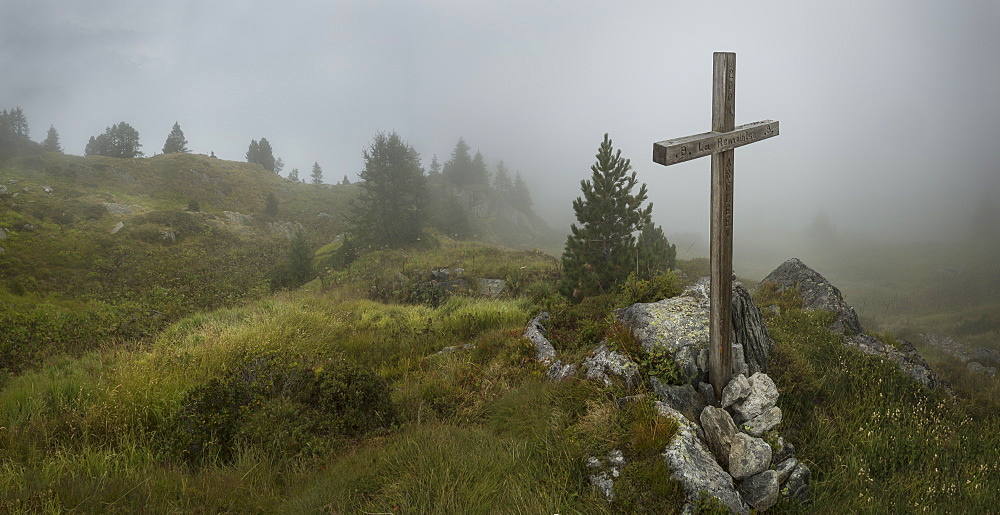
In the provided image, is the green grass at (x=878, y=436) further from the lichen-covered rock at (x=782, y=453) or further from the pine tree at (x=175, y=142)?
the pine tree at (x=175, y=142)

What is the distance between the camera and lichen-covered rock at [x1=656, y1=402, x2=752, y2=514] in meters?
3.74

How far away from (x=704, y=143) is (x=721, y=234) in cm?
130

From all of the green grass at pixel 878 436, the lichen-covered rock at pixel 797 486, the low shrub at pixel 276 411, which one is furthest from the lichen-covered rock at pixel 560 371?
the green grass at pixel 878 436

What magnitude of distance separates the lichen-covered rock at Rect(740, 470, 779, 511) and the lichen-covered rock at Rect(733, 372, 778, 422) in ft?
3.04

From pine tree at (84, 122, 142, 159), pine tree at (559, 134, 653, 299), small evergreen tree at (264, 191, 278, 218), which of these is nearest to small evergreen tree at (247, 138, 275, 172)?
pine tree at (84, 122, 142, 159)

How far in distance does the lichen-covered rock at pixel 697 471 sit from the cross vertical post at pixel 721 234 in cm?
160

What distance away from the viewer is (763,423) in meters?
4.72

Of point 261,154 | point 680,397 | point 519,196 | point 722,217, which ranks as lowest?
point 680,397

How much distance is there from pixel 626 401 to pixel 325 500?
3423mm

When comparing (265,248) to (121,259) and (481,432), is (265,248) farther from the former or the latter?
(481,432)

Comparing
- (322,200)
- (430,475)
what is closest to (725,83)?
(430,475)

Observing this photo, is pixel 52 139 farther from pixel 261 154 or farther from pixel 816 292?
pixel 816 292

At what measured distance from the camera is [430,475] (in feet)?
12.4

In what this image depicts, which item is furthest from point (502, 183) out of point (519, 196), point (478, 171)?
point (478, 171)
